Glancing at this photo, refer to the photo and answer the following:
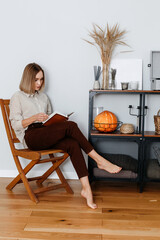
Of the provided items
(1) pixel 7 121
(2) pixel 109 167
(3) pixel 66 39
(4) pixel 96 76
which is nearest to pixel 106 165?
(2) pixel 109 167

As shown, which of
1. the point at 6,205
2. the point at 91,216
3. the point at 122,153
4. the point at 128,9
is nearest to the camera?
the point at 91,216

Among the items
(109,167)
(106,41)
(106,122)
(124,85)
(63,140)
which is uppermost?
Result: (106,41)

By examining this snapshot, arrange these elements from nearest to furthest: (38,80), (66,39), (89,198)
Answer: (89,198) → (38,80) → (66,39)

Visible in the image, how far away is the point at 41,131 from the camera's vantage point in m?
2.28

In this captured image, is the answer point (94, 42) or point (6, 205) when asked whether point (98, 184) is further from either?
point (94, 42)

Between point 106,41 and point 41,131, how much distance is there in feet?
3.59

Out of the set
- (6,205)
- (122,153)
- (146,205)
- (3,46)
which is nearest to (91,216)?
(146,205)

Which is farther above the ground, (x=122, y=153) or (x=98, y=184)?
(x=122, y=153)

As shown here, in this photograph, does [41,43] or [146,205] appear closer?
[146,205]

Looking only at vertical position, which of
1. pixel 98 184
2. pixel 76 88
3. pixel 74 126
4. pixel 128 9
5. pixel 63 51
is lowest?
pixel 98 184

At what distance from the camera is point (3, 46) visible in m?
2.82

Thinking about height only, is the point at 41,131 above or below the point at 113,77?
below

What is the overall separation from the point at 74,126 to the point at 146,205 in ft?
2.79

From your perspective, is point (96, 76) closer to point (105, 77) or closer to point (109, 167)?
point (105, 77)
